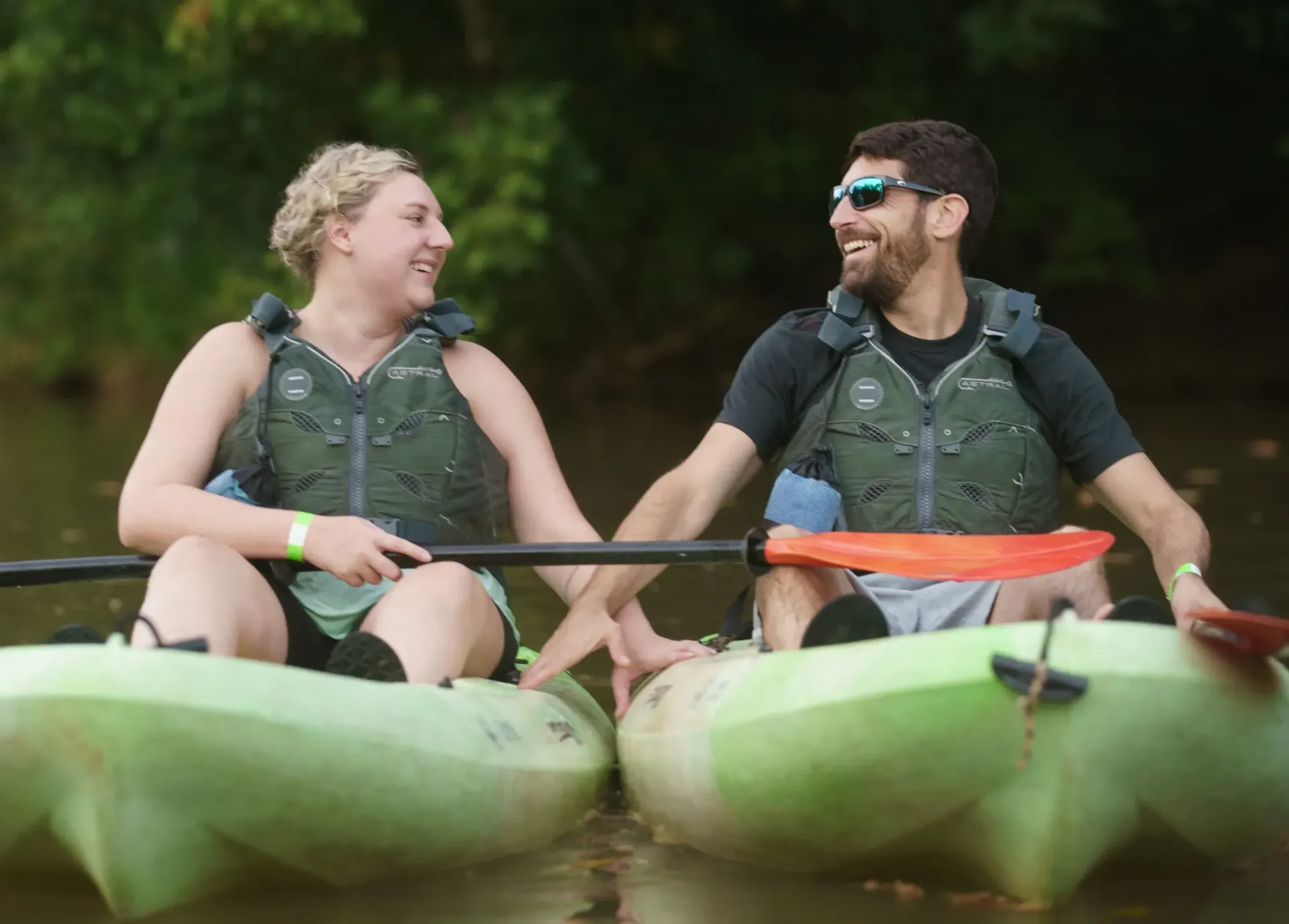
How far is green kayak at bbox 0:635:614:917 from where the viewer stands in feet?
9.93

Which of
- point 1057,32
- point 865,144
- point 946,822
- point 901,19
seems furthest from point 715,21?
point 946,822

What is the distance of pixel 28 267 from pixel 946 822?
57.3 feet

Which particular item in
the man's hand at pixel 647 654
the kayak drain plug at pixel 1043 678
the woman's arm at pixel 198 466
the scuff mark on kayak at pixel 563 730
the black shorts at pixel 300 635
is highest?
the woman's arm at pixel 198 466

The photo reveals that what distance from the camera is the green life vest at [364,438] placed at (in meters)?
3.86

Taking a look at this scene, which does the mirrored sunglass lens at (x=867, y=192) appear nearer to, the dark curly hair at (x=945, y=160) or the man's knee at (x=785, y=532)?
the dark curly hair at (x=945, y=160)

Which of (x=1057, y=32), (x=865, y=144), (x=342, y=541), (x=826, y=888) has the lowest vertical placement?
(x=826, y=888)

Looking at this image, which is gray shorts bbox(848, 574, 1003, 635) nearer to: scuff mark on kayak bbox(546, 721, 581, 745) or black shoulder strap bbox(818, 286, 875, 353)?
black shoulder strap bbox(818, 286, 875, 353)

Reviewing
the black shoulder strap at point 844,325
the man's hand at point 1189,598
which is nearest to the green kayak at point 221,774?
the black shoulder strap at point 844,325

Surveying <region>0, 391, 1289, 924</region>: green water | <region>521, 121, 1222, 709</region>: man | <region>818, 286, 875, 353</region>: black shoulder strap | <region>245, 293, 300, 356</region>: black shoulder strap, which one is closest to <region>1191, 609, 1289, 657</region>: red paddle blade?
<region>0, 391, 1289, 924</region>: green water

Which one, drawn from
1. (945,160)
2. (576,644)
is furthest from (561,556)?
(945,160)

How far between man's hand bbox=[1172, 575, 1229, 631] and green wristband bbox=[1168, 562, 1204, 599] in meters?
0.01

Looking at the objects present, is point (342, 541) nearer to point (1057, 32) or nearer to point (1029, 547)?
point (1029, 547)

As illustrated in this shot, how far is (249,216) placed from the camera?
15.3m

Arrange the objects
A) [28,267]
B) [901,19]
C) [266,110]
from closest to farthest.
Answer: [266,110], [901,19], [28,267]
